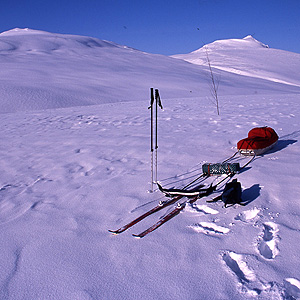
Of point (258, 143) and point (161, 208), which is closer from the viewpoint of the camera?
point (161, 208)

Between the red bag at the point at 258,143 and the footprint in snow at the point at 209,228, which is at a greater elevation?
the red bag at the point at 258,143

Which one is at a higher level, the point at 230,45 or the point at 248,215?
the point at 230,45

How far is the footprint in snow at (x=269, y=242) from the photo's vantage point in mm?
2650

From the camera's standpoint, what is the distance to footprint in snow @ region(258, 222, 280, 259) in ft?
8.70

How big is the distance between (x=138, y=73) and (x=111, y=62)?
5.95 metres

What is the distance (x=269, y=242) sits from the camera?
2.80m

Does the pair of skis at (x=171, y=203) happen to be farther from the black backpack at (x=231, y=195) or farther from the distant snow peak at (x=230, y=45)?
the distant snow peak at (x=230, y=45)

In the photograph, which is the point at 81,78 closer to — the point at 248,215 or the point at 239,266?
the point at 248,215

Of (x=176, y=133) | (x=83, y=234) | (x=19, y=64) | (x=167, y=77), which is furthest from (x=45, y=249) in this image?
(x=19, y=64)

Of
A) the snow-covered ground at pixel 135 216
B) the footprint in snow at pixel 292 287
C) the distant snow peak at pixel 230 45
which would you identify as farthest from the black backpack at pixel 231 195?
the distant snow peak at pixel 230 45

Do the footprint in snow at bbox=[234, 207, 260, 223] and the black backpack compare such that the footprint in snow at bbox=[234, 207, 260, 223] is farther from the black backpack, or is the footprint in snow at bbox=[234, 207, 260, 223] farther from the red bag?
the red bag

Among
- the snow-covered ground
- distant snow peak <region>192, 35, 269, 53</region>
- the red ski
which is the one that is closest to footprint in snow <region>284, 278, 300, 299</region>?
the snow-covered ground

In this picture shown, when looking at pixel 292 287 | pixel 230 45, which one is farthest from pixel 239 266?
pixel 230 45

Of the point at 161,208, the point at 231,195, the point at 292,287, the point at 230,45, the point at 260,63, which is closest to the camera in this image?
the point at 292,287
